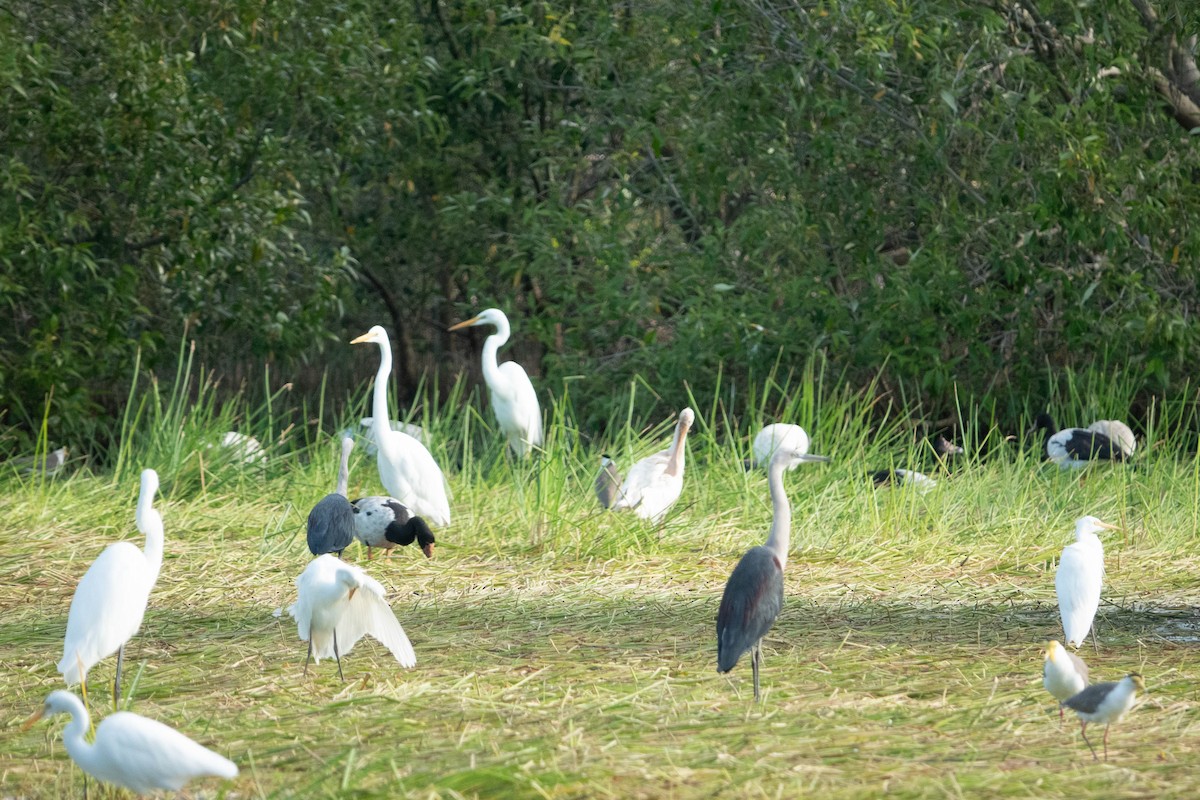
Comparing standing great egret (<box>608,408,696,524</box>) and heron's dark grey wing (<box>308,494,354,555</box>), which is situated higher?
heron's dark grey wing (<box>308,494,354,555</box>)

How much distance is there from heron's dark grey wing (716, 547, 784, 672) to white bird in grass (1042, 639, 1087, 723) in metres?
→ 0.73

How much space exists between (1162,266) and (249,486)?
5468mm

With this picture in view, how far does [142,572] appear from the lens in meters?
4.06

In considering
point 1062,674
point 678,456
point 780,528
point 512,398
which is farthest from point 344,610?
point 512,398

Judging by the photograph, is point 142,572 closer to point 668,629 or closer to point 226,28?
point 668,629

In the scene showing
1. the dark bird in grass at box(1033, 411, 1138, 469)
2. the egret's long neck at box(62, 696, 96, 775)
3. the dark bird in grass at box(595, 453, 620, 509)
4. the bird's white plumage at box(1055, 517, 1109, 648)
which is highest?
the egret's long neck at box(62, 696, 96, 775)

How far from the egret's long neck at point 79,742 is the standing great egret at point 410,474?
3.73 meters

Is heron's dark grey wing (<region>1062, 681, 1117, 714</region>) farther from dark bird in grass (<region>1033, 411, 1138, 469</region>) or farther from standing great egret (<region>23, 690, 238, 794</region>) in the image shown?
dark bird in grass (<region>1033, 411, 1138, 469</region>)

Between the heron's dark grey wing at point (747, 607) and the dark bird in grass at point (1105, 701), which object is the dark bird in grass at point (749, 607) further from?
the dark bird in grass at point (1105, 701)

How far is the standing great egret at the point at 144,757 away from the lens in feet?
9.84

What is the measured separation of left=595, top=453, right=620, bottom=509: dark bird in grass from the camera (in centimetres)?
710

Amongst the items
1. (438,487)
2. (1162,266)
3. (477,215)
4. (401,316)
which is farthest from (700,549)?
(401,316)

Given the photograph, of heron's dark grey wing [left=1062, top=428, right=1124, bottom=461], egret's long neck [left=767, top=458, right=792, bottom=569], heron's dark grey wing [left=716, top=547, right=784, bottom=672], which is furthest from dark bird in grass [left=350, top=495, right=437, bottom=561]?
heron's dark grey wing [left=1062, top=428, right=1124, bottom=461]

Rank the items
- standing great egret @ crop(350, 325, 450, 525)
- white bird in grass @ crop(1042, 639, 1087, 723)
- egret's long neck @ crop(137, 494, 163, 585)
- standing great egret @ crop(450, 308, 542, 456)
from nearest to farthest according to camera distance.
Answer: white bird in grass @ crop(1042, 639, 1087, 723) → egret's long neck @ crop(137, 494, 163, 585) → standing great egret @ crop(350, 325, 450, 525) → standing great egret @ crop(450, 308, 542, 456)
